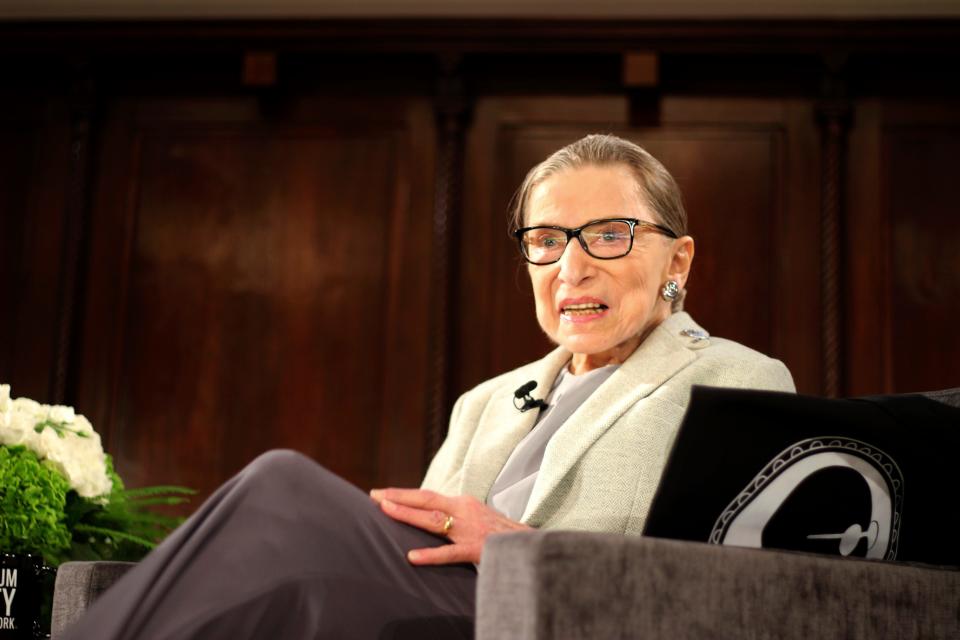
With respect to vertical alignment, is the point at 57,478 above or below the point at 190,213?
below

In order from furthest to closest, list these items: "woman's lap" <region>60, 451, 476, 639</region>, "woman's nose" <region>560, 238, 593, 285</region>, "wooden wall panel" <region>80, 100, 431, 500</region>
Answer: "wooden wall panel" <region>80, 100, 431, 500</region> → "woman's nose" <region>560, 238, 593, 285</region> → "woman's lap" <region>60, 451, 476, 639</region>

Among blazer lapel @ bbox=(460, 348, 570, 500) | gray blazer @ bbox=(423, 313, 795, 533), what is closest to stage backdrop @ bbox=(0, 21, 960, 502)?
blazer lapel @ bbox=(460, 348, 570, 500)

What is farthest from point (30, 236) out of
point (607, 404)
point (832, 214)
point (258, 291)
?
point (607, 404)

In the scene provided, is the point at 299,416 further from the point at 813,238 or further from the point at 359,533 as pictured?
the point at 359,533

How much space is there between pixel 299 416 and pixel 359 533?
3227 millimetres

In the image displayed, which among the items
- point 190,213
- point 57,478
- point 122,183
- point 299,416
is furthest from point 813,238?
point 57,478

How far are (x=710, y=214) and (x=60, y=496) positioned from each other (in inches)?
121

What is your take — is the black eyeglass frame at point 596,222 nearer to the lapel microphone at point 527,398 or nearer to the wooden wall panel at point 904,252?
the lapel microphone at point 527,398

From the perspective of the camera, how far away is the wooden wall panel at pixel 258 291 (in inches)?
178

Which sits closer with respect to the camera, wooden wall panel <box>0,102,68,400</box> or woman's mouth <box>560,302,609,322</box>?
woman's mouth <box>560,302,609,322</box>

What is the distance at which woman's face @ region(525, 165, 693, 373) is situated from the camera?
2.02m

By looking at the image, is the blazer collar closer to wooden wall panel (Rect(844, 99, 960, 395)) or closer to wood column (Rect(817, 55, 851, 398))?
wood column (Rect(817, 55, 851, 398))

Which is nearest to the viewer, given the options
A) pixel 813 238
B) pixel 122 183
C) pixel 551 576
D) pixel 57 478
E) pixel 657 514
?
pixel 551 576

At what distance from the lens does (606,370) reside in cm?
205
